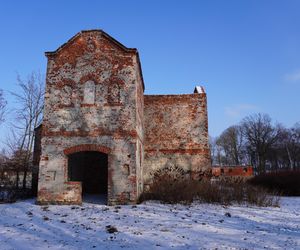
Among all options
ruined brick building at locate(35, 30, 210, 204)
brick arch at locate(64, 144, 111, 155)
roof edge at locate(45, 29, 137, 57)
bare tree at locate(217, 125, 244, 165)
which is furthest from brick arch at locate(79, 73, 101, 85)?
bare tree at locate(217, 125, 244, 165)

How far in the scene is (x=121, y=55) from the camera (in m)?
13.6

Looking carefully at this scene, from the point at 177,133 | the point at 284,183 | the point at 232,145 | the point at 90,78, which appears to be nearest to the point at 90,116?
the point at 90,78

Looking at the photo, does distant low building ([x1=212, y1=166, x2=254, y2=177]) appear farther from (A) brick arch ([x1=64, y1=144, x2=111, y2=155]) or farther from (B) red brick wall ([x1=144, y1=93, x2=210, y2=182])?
(A) brick arch ([x1=64, y1=144, x2=111, y2=155])

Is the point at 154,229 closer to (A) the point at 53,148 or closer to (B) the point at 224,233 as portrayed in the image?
(B) the point at 224,233

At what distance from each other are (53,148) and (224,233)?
8480 millimetres

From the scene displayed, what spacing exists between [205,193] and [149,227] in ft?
17.7


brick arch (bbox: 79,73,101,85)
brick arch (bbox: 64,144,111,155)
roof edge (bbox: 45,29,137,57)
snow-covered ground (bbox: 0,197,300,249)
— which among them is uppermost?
roof edge (bbox: 45,29,137,57)

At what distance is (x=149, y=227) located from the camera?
825 centimetres

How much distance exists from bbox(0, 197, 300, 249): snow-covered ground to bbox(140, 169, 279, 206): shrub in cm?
73

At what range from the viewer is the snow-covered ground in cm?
665

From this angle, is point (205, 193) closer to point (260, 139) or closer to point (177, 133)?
point (177, 133)

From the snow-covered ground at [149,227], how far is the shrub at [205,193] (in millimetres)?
734

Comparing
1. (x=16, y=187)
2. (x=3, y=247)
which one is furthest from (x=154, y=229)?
(x=16, y=187)

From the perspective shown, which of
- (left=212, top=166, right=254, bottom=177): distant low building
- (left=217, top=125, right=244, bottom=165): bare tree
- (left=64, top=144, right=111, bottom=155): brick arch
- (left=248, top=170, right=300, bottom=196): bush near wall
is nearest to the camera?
(left=64, top=144, right=111, bottom=155): brick arch
